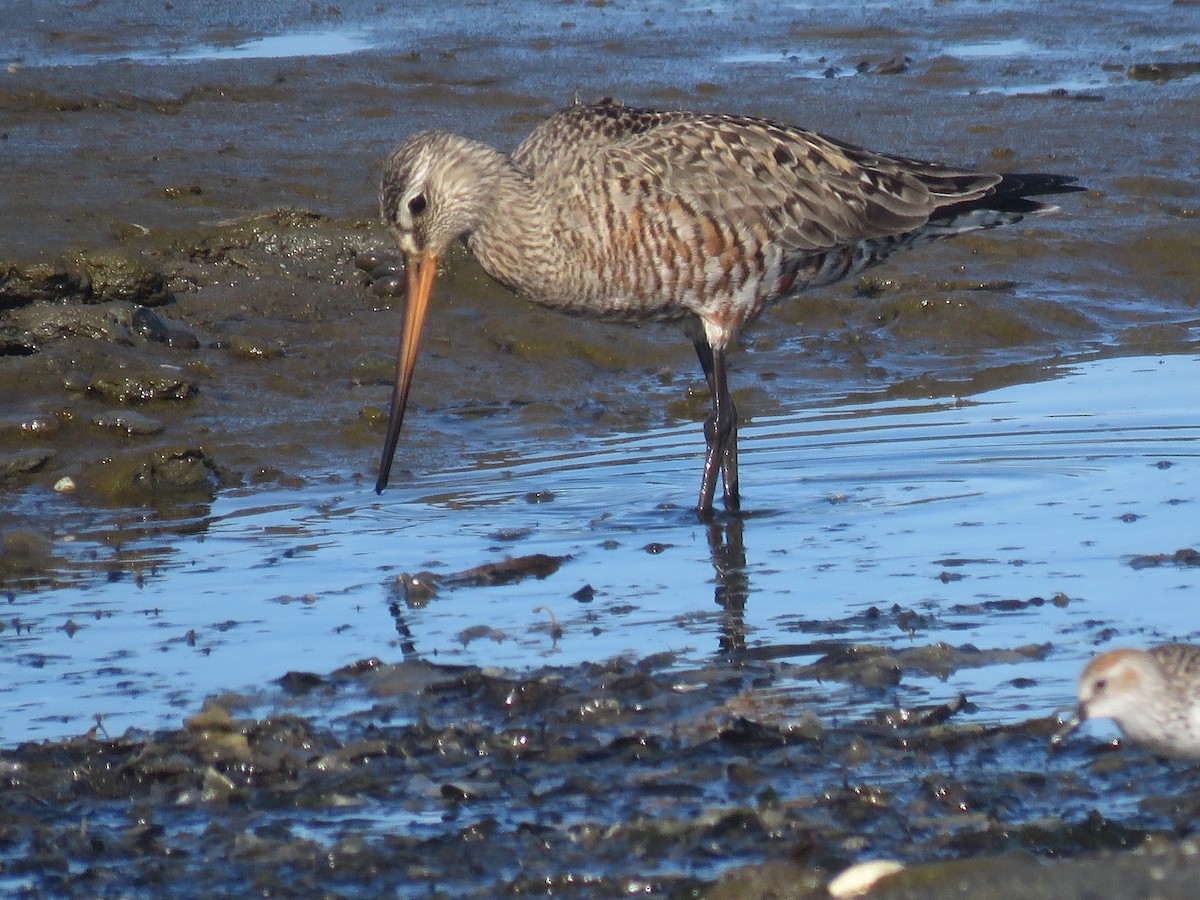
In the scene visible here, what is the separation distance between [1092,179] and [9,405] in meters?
6.84

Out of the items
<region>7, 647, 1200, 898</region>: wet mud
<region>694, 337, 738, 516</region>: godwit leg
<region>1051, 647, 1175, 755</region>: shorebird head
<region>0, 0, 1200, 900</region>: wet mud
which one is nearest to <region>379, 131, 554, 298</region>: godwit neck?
<region>694, 337, 738, 516</region>: godwit leg

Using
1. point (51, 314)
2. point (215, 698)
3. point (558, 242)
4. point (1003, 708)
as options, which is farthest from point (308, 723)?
point (51, 314)

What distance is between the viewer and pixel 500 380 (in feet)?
29.5

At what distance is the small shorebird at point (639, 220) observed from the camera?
7293mm

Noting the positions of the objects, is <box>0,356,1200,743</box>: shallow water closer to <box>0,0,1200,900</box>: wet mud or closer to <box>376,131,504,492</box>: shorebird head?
<box>0,0,1200,900</box>: wet mud

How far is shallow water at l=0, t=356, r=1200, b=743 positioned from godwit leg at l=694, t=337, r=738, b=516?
0.15m

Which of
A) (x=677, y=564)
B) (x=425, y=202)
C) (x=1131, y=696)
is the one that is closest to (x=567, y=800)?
(x=1131, y=696)

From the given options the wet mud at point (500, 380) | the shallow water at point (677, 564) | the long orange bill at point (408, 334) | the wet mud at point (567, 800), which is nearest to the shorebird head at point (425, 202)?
the long orange bill at point (408, 334)

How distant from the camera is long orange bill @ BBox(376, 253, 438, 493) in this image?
730 centimetres

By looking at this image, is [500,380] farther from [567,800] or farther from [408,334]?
[567,800]

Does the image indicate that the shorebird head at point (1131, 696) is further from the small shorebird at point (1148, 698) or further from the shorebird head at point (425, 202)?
the shorebird head at point (425, 202)

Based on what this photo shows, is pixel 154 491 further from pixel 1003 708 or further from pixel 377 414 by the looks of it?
pixel 1003 708

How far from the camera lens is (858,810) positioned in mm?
4312

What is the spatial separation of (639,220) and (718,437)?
2.91 feet
